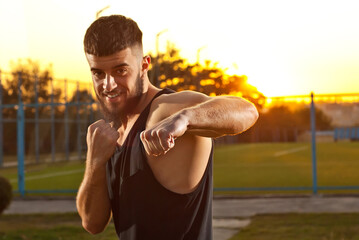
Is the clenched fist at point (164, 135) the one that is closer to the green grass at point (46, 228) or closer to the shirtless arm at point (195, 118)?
the shirtless arm at point (195, 118)

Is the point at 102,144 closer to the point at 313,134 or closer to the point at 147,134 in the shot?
the point at 147,134

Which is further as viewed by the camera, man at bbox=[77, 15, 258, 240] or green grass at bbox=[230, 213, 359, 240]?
green grass at bbox=[230, 213, 359, 240]

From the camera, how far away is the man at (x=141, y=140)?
4.41ft

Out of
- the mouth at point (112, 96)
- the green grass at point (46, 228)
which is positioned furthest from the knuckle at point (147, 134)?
the green grass at point (46, 228)

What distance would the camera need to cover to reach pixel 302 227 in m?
9.01

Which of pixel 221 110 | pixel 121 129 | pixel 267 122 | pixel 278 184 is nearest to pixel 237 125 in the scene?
pixel 221 110

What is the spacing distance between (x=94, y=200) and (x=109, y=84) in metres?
0.35

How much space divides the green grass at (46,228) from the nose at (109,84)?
21.0 ft

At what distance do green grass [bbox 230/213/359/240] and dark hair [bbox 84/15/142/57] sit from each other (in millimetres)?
6688

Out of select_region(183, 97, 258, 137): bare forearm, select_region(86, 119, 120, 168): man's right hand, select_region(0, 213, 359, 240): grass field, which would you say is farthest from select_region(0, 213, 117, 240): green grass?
select_region(183, 97, 258, 137): bare forearm

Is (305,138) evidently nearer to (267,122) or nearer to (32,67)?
(267,122)

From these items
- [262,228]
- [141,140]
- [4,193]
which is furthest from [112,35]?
[4,193]

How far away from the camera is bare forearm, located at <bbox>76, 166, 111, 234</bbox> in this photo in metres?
1.52

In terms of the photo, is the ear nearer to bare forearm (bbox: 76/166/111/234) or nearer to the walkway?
bare forearm (bbox: 76/166/111/234)
